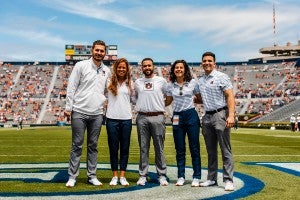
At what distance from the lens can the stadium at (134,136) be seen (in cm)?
592

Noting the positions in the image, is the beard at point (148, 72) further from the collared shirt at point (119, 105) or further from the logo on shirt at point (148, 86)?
the collared shirt at point (119, 105)

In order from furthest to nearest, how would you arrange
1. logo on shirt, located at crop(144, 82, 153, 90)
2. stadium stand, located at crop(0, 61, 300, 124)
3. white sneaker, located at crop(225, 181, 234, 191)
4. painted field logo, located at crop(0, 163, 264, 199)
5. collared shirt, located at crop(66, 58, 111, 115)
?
stadium stand, located at crop(0, 61, 300, 124), logo on shirt, located at crop(144, 82, 153, 90), collared shirt, located at crop(66, 58, 111, 115), white sneaker, located at crop(225, 181, 234, 191), painted field logo, located at crop(0, 163, 264, 199)

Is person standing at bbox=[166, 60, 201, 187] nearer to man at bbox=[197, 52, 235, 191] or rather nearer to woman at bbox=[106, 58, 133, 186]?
man at bbox=[197, 52, 235, 191]

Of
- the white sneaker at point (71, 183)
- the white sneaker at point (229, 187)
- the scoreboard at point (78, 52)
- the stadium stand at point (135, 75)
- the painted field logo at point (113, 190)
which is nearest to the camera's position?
the painted field logo at point (113, 190)

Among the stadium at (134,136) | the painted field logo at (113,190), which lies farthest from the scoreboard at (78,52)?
the painted field logo at (113,190)

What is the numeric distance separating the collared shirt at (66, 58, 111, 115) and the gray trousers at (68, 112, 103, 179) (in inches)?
4.4

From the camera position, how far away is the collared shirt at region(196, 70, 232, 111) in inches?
254

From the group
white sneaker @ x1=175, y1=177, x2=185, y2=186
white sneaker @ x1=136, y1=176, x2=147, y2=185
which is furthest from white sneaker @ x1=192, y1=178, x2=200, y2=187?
white sneaker @ x1=136, y1=176, x2=147, y2=185

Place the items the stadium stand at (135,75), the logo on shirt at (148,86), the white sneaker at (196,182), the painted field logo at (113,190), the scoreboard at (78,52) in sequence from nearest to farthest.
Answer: the painted field logo at (113,190), the white sneaker at (196,182), the logo on shirt at (148,86), the stadium stand at (135,75), the scoreboard at (78,52)

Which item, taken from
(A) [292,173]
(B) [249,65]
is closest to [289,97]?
(B) [249,65]

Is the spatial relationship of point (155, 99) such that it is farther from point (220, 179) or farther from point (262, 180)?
point (262, 180)

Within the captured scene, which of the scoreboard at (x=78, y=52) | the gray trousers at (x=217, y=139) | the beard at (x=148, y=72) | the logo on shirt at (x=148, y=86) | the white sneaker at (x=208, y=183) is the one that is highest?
the scoreboard at (x=78, y=52)

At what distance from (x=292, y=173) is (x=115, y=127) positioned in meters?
3.62

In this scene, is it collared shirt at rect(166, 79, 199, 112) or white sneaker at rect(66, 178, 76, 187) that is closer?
white sneaker at rect(66, 178, 76, 187)
